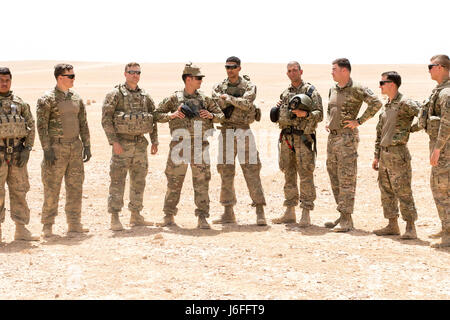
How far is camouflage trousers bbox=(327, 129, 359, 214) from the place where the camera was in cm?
901

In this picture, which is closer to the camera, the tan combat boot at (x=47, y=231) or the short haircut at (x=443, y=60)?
the short haircut at (x=443, y=60)

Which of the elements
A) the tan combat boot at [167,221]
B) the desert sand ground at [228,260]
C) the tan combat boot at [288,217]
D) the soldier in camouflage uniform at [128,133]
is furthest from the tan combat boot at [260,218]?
the soldier in camouflage uniform at [128,133]

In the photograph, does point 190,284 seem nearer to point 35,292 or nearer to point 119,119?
point 35,292

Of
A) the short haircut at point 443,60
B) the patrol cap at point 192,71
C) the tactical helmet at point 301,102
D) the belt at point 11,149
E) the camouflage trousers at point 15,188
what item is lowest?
the camouflage trousers at point 15,188

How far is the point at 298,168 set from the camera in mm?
9453

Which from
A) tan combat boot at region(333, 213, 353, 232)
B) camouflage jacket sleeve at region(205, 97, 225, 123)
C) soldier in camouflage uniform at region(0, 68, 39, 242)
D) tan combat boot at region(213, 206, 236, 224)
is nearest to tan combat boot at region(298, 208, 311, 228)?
tan combat boot at region(333, 213, 353, 232)

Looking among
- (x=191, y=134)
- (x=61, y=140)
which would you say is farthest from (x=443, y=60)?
(x=61, y=140)

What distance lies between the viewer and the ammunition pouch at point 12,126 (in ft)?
26.6

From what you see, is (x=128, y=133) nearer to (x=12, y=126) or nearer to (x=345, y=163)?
(x=12, y=126)

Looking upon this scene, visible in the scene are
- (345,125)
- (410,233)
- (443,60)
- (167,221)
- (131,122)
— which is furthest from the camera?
(167,221)

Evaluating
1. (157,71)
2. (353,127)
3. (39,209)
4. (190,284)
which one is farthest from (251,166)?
(157,71)

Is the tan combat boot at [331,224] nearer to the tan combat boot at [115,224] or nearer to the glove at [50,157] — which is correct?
the tan combat boot at [115,224]

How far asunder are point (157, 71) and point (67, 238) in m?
78.4

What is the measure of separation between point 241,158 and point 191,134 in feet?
3.12
